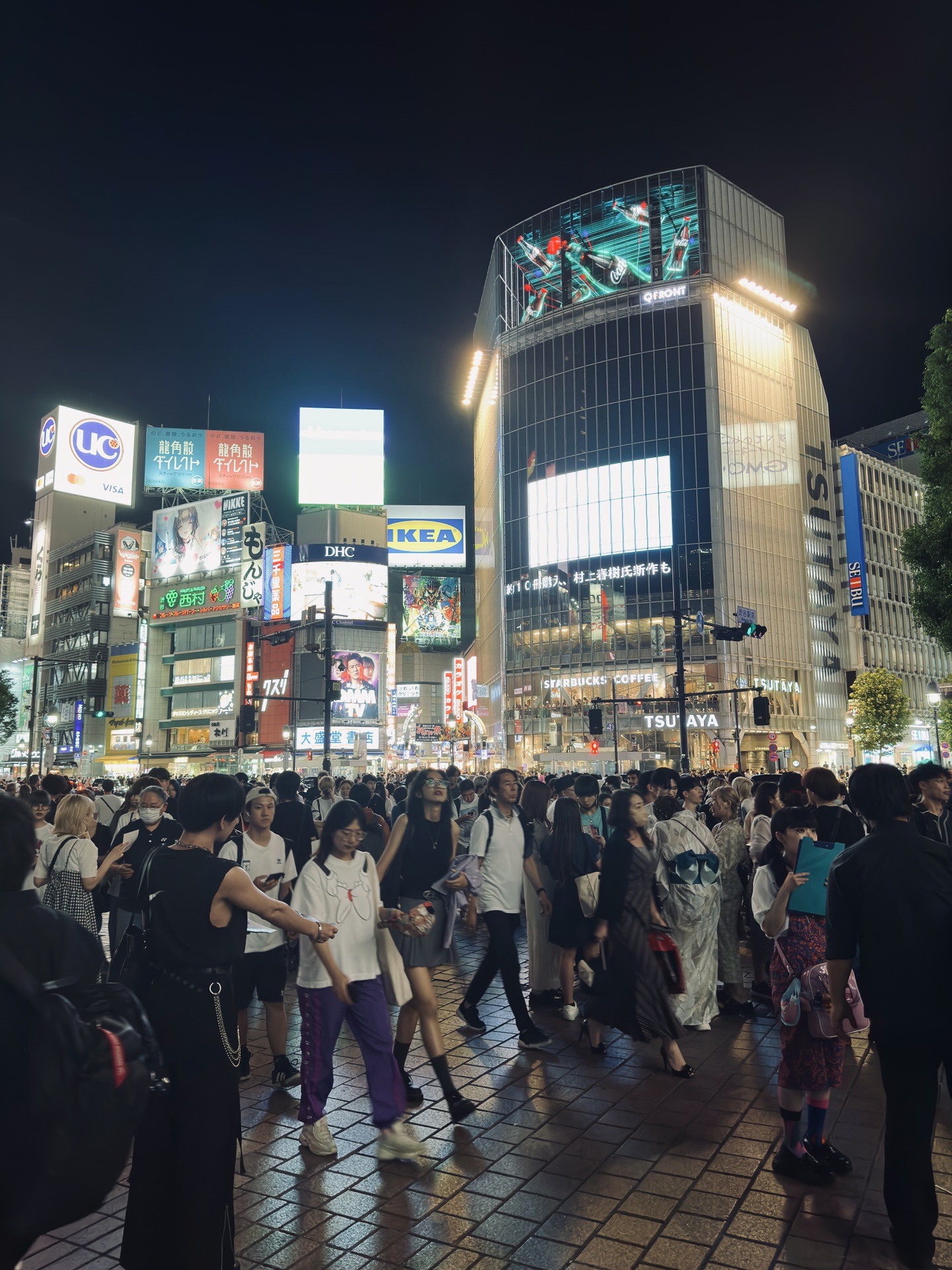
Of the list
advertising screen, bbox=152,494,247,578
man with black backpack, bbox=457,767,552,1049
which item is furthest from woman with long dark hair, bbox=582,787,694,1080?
advertising screen, bbox=152,494,247,578

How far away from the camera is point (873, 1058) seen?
6543mm

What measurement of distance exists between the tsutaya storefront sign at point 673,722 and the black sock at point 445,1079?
5414 centimetres

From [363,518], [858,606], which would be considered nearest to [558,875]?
[858,606]

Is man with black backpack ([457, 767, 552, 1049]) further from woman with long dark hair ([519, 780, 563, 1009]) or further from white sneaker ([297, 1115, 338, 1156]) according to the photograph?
white sneaker ([297, 1115, 338, 1156])

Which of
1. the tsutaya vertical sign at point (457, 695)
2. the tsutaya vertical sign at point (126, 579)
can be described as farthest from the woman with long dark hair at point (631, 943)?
the tsutaya vertical sign at point (126, 579)

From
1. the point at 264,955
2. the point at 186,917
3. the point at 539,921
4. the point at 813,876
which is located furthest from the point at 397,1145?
the point at 539,921

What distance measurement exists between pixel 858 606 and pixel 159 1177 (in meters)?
73.1

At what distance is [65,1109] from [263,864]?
4.50 meters

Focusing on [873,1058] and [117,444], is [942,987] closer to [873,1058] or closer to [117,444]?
[873,1058]

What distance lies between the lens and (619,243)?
6644 centimetres

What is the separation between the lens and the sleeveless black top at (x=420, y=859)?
238 inches

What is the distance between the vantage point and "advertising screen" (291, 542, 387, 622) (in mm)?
70125

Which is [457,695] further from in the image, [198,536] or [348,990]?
[348,990]

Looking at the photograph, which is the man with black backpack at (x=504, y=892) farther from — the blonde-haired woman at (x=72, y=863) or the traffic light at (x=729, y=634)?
the traffic light at (x=729, y=634)
